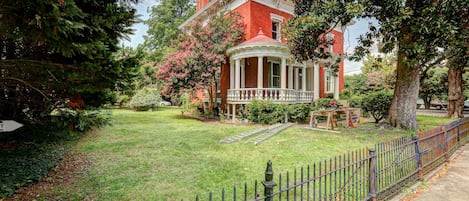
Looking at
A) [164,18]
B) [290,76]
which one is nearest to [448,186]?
[290,76]

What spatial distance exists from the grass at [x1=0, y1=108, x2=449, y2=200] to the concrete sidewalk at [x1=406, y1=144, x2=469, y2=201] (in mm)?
2063

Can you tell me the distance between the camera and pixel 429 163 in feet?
16.1

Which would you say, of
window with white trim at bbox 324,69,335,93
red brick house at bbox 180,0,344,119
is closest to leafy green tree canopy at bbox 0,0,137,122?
red brick house at bbox 180,0,344,119

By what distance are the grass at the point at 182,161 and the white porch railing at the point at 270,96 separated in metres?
4.40

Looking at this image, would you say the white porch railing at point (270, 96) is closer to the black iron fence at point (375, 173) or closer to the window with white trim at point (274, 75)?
the window with white trim at point (274, 75)

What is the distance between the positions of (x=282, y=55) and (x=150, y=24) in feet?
97.2

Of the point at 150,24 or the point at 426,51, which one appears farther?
the point at 150,24

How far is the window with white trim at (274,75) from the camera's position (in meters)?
16.3

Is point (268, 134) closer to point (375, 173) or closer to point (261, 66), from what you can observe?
point (261, 66)

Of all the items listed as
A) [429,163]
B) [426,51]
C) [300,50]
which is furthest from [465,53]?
[429,163]

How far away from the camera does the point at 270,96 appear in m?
13.5

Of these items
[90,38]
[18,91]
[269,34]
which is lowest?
[18,91]

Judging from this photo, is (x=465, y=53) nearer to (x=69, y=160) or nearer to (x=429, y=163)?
(x=429, y=163)

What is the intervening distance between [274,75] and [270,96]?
3.51 metres
